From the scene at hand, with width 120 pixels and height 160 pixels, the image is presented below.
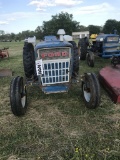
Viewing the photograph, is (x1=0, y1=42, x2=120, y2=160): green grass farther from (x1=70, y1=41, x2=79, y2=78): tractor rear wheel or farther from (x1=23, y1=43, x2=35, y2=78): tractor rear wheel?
(x1=23, y1=43, x2=35, y2=78): tractor rear wheel

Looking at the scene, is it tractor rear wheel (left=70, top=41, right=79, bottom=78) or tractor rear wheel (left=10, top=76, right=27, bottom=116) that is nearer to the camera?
tractor rear wheel (left=10, top=76, right=27, bottom=116)

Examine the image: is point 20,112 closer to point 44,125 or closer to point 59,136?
point 44,125

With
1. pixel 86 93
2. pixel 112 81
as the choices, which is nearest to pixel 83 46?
pixel 112 81

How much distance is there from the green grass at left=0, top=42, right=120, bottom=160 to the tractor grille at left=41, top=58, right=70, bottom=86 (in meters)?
0.54

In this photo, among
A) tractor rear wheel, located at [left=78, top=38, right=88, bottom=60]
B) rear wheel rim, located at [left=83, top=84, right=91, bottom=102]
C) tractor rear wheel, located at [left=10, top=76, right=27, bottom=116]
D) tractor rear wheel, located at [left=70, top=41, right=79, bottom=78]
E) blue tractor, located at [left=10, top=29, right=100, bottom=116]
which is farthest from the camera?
tractor rear wheel, located at [left=78, top=38, right=88, bottom=60]

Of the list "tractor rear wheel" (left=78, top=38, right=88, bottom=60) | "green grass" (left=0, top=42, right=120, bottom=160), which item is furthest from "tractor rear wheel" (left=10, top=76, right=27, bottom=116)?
"tractor rear wheel" (left=78, top=38, right=88, bottom=60)

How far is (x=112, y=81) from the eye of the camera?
517 centimetres

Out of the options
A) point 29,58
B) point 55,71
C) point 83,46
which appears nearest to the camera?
point 55,71

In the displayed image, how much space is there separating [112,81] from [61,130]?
2.14m

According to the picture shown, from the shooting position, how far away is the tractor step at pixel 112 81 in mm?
4647

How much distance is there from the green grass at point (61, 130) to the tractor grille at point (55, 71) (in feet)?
1.78

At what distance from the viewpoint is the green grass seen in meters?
3.01

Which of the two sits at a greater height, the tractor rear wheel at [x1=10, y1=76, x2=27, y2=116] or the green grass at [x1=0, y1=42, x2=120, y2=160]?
the tractor rear wheel at [x1=10, y1=76, x2=27, y2=116]

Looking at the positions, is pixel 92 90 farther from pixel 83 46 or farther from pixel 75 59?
pixel 83 46
